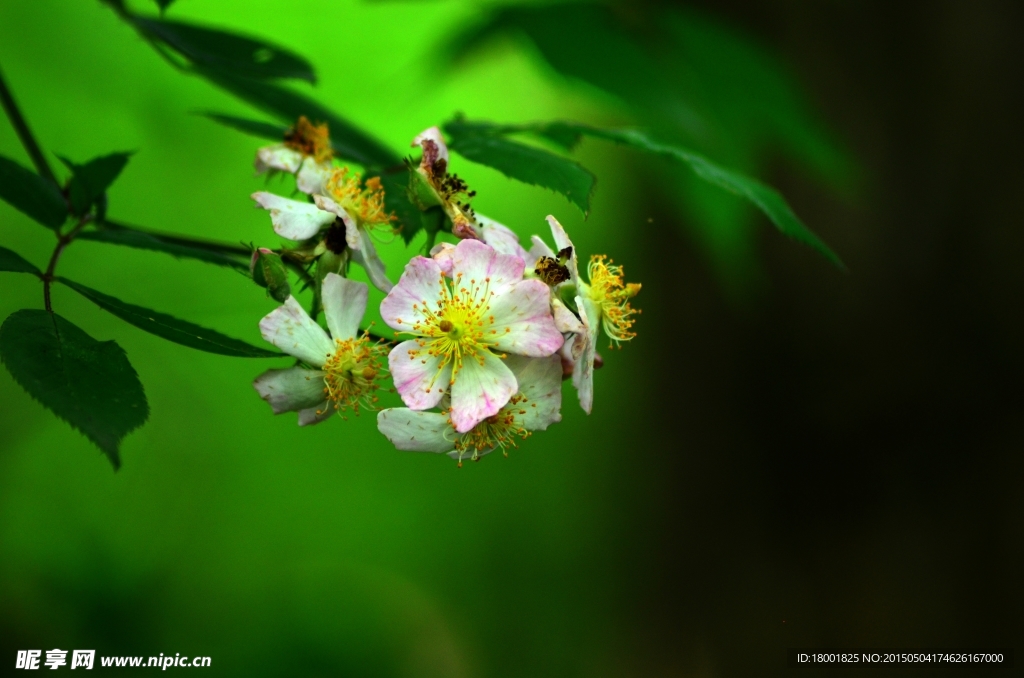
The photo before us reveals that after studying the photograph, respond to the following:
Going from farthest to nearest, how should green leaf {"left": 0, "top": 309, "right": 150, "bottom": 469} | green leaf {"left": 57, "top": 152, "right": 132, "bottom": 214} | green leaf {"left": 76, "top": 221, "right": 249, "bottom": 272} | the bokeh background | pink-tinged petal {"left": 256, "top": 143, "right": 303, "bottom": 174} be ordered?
1. the bokeh background
2. pink-tinged petal {"left": 256, "top": 143, "right": 303, "bottom": 174}
3. green leaf {"left": 57, "top": 152, "right": 132, "bottom": 214}
4. green leaf {"left": 76, "top": 221, "right": 249, "bottom": 272}
5. green leaf {"left": 0, "top": 309, "right": 150, "bottom": 469}

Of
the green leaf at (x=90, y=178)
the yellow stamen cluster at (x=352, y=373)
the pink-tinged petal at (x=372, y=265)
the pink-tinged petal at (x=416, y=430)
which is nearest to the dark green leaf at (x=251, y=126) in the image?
the green leaf at (x=90, y=178)

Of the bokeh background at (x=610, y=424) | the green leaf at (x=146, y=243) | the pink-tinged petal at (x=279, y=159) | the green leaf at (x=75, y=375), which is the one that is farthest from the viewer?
the bokeh background at (x=610, y=424)

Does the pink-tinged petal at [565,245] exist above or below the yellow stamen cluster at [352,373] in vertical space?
above

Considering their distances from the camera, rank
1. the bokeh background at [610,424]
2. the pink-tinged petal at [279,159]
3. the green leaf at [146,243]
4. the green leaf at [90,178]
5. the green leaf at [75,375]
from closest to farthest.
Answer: the green leaf at [75,375]
the green leaf at [146,243]
the green leaf at [90,178]
the pink-tinged petal at [279,159]
the bokeh background at [610,424]

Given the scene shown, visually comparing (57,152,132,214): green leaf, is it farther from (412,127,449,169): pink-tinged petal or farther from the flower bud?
(412,127,449,169): pink-tinged petal

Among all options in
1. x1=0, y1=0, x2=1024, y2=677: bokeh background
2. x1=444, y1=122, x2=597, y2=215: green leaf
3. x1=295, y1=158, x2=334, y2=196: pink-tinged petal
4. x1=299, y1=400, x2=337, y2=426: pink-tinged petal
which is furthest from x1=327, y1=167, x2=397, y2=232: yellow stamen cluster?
x1=0, y1=0, x2=1024, y2=677: bokeh background

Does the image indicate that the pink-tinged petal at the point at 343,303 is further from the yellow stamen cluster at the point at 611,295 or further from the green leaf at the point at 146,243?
the yellow stamen cluster at the point at 611,295

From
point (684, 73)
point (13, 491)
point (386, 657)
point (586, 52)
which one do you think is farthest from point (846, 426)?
point (13, 491)
